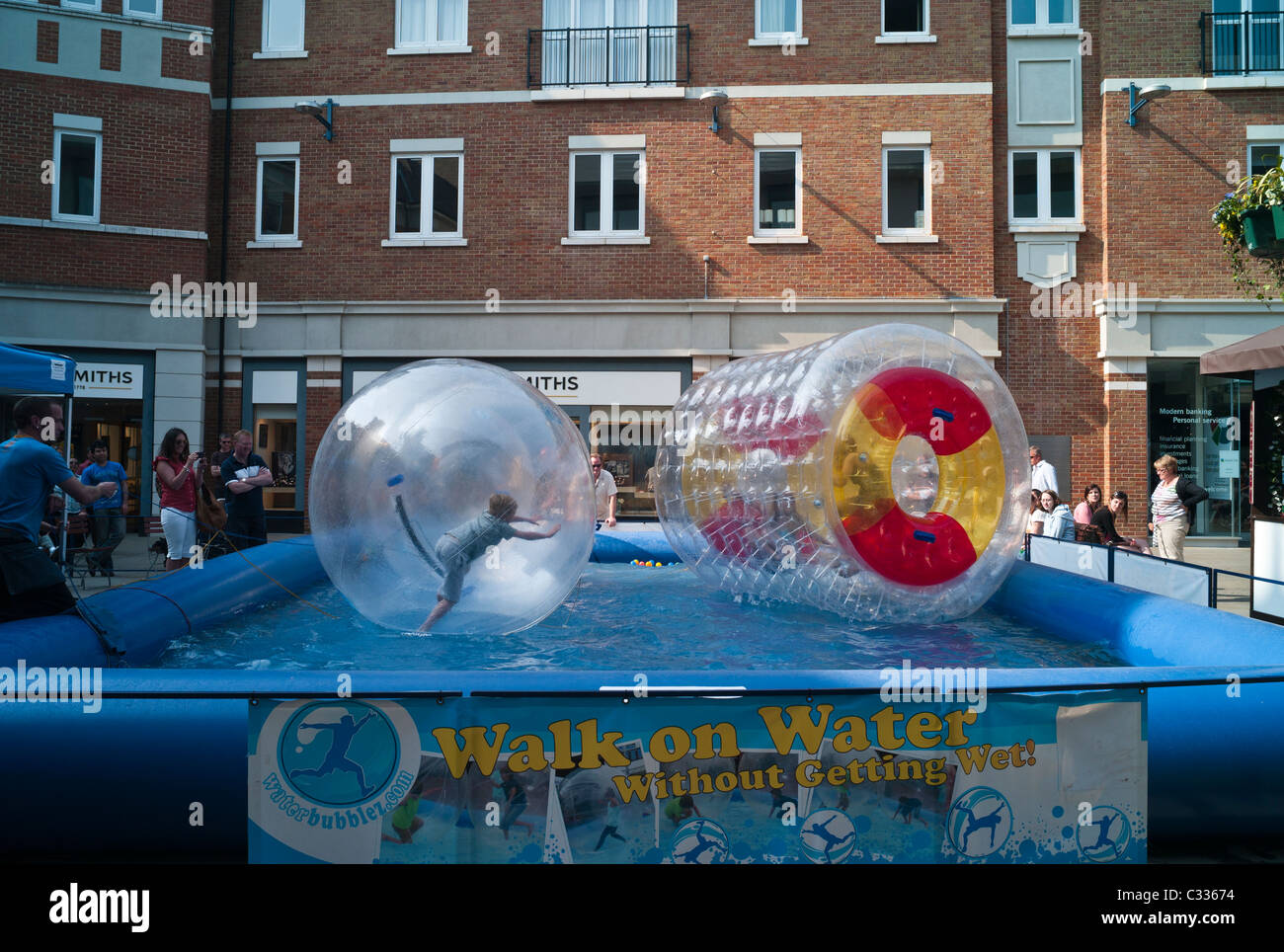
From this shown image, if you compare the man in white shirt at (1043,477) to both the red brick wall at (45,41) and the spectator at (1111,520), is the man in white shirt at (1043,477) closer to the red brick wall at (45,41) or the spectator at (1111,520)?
the spectator at (1111,520)

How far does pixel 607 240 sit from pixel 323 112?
5.55 m

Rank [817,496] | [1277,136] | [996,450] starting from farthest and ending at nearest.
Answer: [1277,136]
[996,450]
[817,496]

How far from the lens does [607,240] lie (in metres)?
15.7

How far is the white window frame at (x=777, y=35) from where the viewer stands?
51.0 ft

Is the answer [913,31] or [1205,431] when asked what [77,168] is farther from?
[1205,431]

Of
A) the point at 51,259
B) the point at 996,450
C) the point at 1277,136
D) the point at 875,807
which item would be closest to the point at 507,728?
the point at 875,807

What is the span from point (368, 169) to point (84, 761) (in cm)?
1471

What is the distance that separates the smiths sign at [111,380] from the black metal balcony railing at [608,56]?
27.9ft

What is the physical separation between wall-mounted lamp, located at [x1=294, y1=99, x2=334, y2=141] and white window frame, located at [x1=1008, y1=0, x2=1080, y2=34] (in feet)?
39.1

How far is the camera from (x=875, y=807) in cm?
313

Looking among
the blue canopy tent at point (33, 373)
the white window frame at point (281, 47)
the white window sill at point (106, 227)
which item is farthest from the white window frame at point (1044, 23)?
the blue canopy tent at point (33, 373)

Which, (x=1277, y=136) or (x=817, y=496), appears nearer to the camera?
(x=817, y=496)

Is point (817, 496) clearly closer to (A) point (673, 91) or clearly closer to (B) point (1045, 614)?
(B) point (1045, 614)

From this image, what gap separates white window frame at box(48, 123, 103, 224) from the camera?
15.3m
